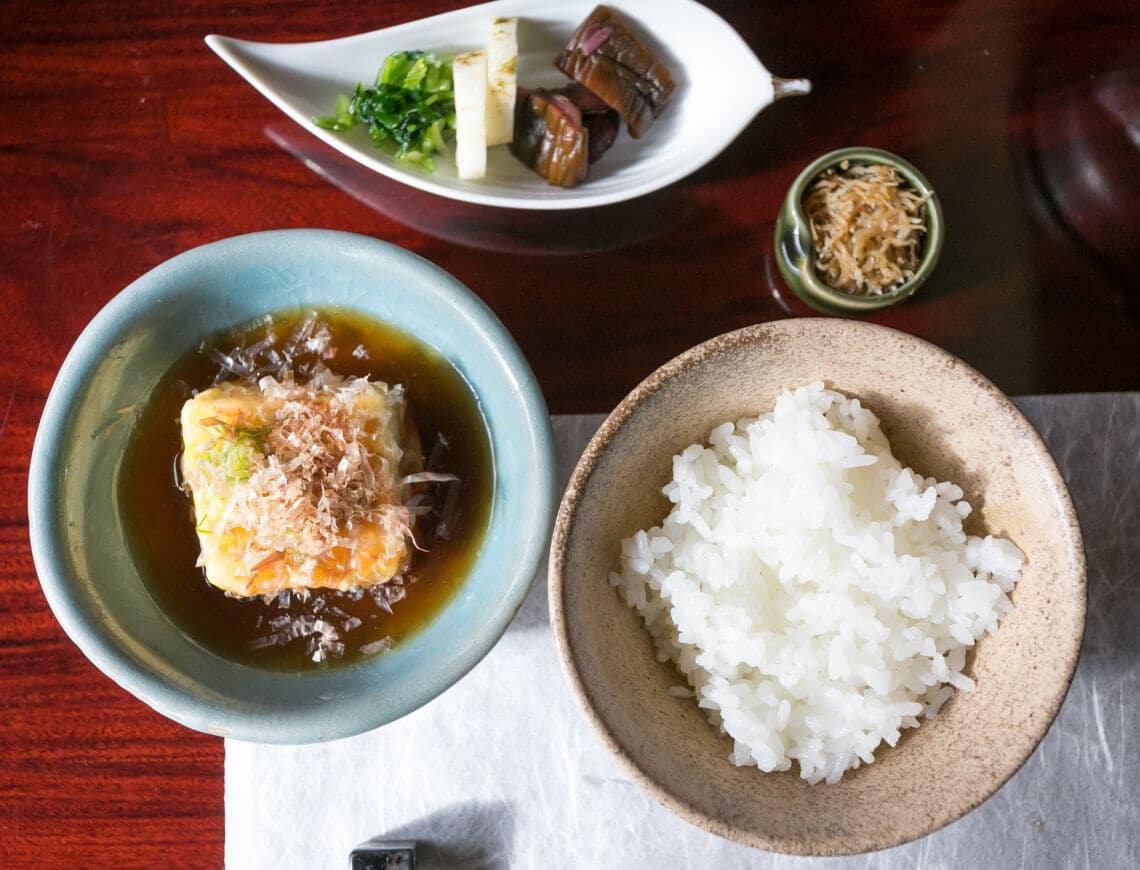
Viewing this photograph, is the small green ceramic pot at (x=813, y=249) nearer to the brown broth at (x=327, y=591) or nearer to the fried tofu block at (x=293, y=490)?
the brown broth at (x=327, y=591)

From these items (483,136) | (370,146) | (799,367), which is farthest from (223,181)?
(799,367)

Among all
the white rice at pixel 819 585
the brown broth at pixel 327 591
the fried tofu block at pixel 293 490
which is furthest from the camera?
the brown broth at pixel 327 591

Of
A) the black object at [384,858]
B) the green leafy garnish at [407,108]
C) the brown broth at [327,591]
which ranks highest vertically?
the green leafy garnish at [407,108]

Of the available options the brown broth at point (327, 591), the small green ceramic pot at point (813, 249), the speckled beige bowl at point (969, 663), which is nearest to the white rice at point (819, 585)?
the speckled beige bowl at point (969, 663)

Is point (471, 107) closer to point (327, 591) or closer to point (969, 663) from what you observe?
point (327, 591)

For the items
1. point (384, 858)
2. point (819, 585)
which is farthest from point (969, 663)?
point (384, 858)

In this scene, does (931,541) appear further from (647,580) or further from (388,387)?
(388,387)
